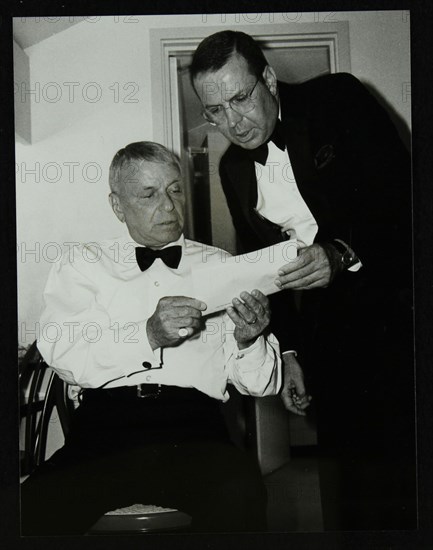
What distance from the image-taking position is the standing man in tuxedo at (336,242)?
5.59 ft

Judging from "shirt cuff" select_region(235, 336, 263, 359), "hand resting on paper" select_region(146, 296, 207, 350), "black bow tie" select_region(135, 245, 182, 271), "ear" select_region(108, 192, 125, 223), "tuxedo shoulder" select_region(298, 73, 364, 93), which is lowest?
"shirt cuff" select_region(235, 336, 263, 359)

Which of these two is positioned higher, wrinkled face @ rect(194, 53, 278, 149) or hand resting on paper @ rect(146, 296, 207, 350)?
wrinkled face @ rect(194, 53, 278, 149)

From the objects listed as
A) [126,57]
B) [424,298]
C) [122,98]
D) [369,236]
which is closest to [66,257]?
[122,98]

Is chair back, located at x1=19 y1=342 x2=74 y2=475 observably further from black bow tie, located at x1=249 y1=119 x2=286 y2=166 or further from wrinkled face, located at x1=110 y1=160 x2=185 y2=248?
black bow tie, located at x1=249 y1=119 x2=286 y2=166

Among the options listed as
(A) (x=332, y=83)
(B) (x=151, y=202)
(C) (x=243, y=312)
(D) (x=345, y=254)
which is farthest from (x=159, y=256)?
(A) (x=332, y=83)

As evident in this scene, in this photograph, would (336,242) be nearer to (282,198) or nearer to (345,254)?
(345,254)

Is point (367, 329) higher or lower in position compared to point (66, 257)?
lower

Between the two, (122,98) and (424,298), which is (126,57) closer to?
(122,98)

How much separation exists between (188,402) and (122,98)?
0.80 m

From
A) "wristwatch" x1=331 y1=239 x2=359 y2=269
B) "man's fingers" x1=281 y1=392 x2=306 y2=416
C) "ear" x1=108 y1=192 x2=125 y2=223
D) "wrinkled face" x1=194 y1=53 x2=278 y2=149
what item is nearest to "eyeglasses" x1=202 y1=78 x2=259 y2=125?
"wrinkled face" x1=194 y1=53 x2=278 y2=149

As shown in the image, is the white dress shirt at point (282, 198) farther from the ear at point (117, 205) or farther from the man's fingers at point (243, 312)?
the ear at point (117, 205)

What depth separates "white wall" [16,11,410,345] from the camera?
172cm

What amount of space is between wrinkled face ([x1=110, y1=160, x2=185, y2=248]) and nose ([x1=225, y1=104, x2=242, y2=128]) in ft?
0.60

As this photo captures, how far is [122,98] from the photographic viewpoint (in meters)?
1.73
